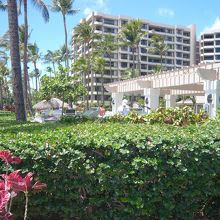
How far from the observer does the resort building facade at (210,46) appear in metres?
112

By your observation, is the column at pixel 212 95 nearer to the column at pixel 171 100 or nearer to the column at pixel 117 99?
the column at pixel 171 100

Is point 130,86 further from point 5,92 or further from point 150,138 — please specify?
point 5,92

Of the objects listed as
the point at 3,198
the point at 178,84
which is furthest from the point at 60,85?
the point at 3,198

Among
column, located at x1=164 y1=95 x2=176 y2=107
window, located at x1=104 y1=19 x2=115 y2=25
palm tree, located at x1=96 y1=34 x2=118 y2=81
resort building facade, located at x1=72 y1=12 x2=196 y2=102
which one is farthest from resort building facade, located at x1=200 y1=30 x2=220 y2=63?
column, located at x1=164 y1=95 x2=176 y2=107

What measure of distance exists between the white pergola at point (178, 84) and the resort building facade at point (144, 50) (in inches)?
1888

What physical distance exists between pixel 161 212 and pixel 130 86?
34.4m

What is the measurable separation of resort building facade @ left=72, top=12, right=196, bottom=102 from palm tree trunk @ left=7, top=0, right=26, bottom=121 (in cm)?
7413

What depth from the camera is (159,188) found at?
4.55m

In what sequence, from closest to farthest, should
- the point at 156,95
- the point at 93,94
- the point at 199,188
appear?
the point at 199,188, the point at 156,95, the point at 93,94

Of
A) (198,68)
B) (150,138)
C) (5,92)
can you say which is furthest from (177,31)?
(150,138)

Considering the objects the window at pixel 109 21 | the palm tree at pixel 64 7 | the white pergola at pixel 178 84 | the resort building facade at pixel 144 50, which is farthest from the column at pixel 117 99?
the window at pixel 109 21

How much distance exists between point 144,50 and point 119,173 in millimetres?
103303

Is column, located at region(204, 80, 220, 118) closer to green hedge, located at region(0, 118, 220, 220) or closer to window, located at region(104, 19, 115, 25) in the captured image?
green hedge, located at region(0, 118, 220, 220)

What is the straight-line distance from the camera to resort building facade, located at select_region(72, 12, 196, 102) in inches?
3813
